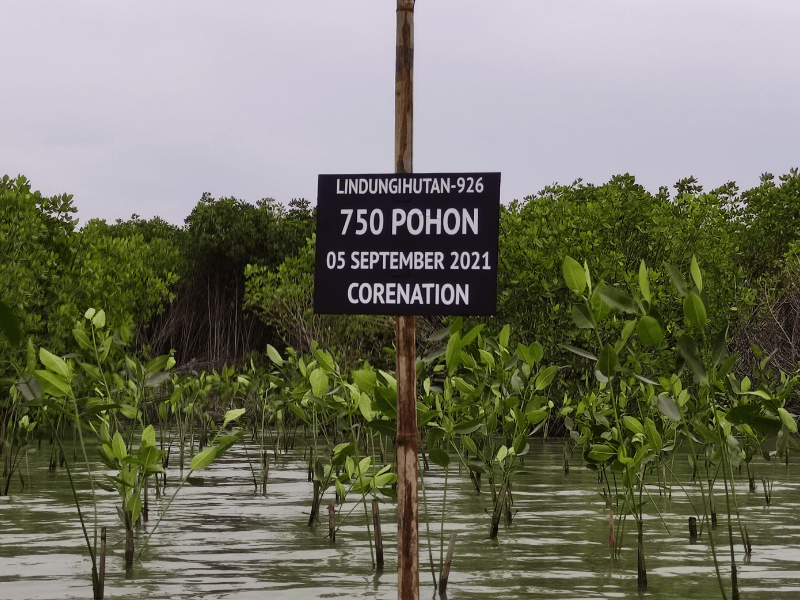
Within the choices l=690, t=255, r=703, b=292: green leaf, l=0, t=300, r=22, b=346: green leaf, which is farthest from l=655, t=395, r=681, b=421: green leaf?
l=0, t=300, r=22, b=346: green leaf

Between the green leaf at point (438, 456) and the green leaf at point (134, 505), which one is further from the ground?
the green leaf at point (438, 456)

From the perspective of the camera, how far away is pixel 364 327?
24734 millimetres

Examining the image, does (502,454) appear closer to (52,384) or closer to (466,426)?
(466,426)

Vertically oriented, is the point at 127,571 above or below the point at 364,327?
below

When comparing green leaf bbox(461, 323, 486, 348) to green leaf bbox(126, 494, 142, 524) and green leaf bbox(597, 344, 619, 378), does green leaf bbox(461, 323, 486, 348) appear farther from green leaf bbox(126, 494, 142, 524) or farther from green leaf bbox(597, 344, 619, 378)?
green leaf bbox(126, 494, 142, 524)

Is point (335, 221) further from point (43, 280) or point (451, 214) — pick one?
point (43, 280)

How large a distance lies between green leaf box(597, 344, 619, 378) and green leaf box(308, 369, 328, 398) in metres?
2.34

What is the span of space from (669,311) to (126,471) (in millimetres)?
15180

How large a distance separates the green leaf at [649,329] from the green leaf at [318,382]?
10.8ft

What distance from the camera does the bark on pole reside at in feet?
17.7

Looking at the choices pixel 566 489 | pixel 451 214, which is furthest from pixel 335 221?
pixel 566 489

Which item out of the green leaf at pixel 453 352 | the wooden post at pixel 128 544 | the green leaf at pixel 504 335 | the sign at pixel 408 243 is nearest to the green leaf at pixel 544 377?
the green leaf at pixel 504 335

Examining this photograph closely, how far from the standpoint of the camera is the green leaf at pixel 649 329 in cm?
591

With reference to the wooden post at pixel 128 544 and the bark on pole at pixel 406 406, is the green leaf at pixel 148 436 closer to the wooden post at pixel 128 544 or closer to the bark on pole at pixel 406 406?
the wooden post at pixel 128 544
